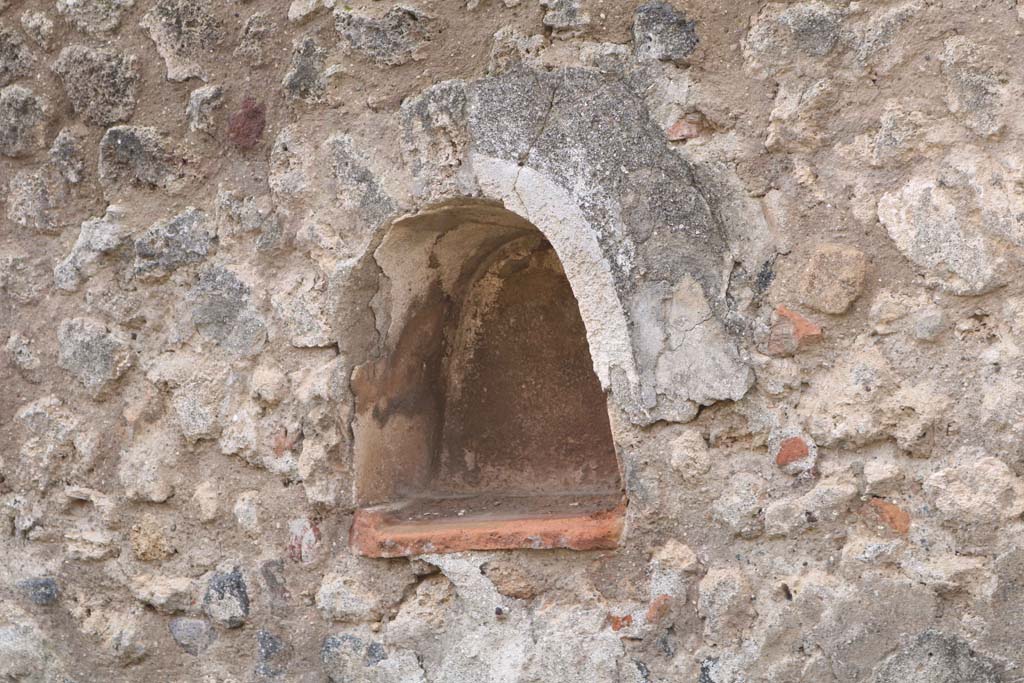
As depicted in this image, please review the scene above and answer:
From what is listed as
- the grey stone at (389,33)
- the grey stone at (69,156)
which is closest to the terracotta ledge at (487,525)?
the grey stone at (389,33)

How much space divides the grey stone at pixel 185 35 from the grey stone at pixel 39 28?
32 centimetres

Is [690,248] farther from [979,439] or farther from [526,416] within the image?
[526,416]

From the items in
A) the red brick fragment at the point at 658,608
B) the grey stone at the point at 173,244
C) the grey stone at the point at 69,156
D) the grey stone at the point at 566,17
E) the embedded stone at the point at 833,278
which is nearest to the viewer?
the embedded stone at the point at 833,278

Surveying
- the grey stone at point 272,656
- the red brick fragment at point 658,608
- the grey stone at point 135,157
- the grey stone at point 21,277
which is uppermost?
the grey stone at point 135,157

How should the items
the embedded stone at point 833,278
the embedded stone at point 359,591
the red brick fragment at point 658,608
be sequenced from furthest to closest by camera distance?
the embedded stone at point 359,591 → the red brick fragment at point 658,608 → the embedded stone at point 833,278

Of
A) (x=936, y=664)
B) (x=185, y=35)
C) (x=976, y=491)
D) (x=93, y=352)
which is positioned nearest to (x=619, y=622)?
(x=936, y=664)

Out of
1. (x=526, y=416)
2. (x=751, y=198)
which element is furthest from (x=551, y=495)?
(x=751, y=198)

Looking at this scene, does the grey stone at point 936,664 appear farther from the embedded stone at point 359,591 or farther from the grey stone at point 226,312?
the grey stone at point 226,312

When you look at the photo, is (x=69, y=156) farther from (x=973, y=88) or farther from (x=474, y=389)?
(x=973, y=88)

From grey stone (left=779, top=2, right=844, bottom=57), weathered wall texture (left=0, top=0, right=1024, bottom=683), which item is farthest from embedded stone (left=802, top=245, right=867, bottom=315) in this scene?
grey stone (left=779, top=2, right=844, bottom=57)

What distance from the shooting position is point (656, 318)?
2.18 metres

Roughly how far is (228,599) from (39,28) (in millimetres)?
1418

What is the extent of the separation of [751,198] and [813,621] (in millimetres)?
738

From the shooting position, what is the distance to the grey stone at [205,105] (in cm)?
268
